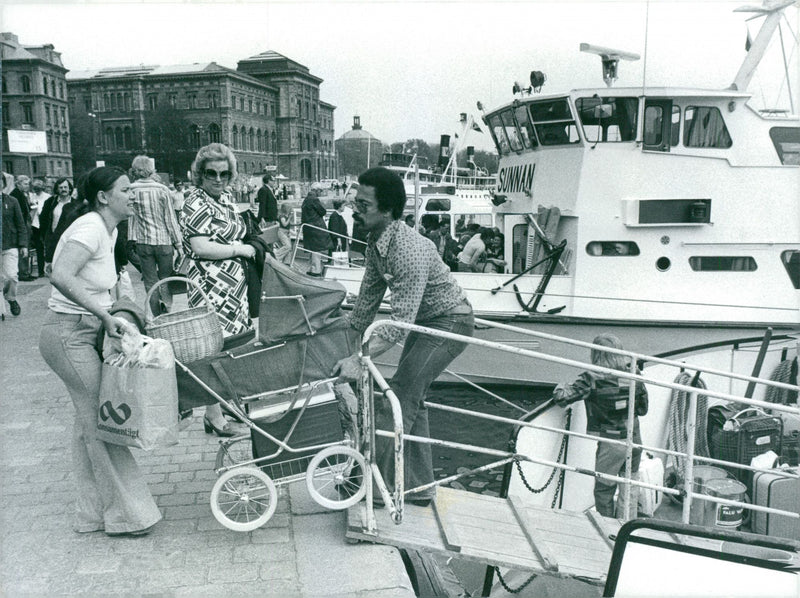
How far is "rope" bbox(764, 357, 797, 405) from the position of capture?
8655mm

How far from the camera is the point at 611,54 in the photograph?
10.2 metres

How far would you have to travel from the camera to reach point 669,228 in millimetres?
9930

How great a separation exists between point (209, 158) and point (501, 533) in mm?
2799

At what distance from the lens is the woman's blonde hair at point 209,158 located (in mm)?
4566

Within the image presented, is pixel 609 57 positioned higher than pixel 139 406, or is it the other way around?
pixel 609 57

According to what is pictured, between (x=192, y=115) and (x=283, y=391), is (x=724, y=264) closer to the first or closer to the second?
(x=283, y=391)

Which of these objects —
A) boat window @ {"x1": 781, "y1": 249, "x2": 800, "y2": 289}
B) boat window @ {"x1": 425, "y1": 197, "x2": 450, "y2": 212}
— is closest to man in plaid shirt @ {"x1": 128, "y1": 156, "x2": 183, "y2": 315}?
boat window @ {"x1": 781, "y1": 249, "x2": 800, "y2": 289}

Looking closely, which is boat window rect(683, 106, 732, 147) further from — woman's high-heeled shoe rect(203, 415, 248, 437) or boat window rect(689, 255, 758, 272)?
woman's high-heeled shoe rect(203, 415, 248, 437)

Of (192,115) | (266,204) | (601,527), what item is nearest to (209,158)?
(601,527)

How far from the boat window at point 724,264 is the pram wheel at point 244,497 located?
7582mm

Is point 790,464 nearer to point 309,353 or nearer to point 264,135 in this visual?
point 309,353

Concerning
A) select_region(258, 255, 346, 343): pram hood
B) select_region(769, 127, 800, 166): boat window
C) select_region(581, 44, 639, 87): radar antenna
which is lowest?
select_region(258, 255, 346, 343): pram hood

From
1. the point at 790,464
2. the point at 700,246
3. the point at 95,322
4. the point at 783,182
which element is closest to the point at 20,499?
the point at 95,322

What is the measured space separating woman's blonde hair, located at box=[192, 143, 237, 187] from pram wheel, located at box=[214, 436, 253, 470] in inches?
63.3
